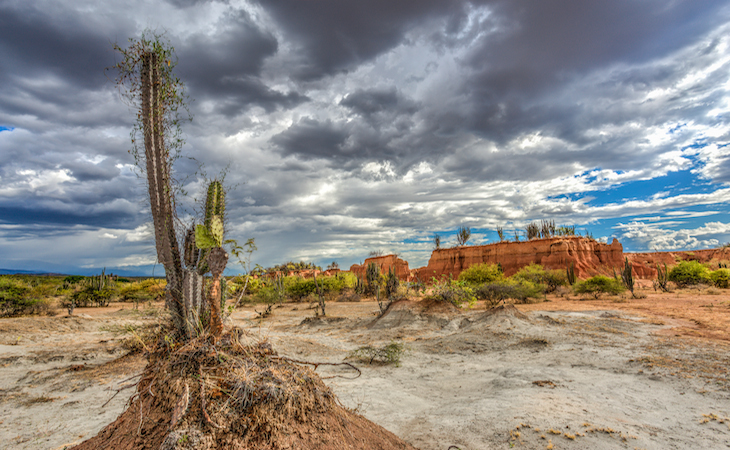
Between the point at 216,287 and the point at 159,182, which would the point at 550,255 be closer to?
the point at 216,287

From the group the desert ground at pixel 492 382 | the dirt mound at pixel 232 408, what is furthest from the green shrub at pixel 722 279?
the dirt mound at pixel 232 408

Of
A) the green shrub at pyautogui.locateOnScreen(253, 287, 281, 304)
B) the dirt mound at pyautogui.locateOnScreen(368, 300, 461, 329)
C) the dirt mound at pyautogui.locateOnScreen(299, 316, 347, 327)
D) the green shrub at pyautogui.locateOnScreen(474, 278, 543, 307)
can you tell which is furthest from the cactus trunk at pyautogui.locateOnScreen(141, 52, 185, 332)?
the green shrub at pyautogui.locateOnScreen(253, 287, 281, 304)

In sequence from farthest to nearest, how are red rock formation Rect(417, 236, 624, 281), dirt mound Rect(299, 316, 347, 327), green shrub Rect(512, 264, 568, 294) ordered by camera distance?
red rock formation Rect(417, 236, 624, 281)
green shrub Rect(512, 264, 568, 294)
dirt mound Rect(299, 316, 347, 327)

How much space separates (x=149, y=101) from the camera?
14.9 ft

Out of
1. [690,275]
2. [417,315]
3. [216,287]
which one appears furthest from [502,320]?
[690,275]

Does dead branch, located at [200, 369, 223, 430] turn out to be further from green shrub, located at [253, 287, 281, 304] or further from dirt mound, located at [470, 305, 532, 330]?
green shrub, located at [253, 287, 281, 304]

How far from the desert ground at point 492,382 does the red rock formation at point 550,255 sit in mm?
32111

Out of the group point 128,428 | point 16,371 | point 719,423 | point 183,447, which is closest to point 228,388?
point 183,447

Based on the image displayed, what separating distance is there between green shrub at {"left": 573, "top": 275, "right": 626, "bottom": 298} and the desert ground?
12604 millimetres

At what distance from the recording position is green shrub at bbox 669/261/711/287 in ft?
99.5

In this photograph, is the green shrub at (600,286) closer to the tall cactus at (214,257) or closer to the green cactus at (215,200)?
the green cactus at (215,200)

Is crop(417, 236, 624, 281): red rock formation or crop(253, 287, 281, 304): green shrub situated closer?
crop(253, 287, 281, 304): green shrub

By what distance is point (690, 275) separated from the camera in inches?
1221

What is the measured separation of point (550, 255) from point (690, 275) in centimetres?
1513
